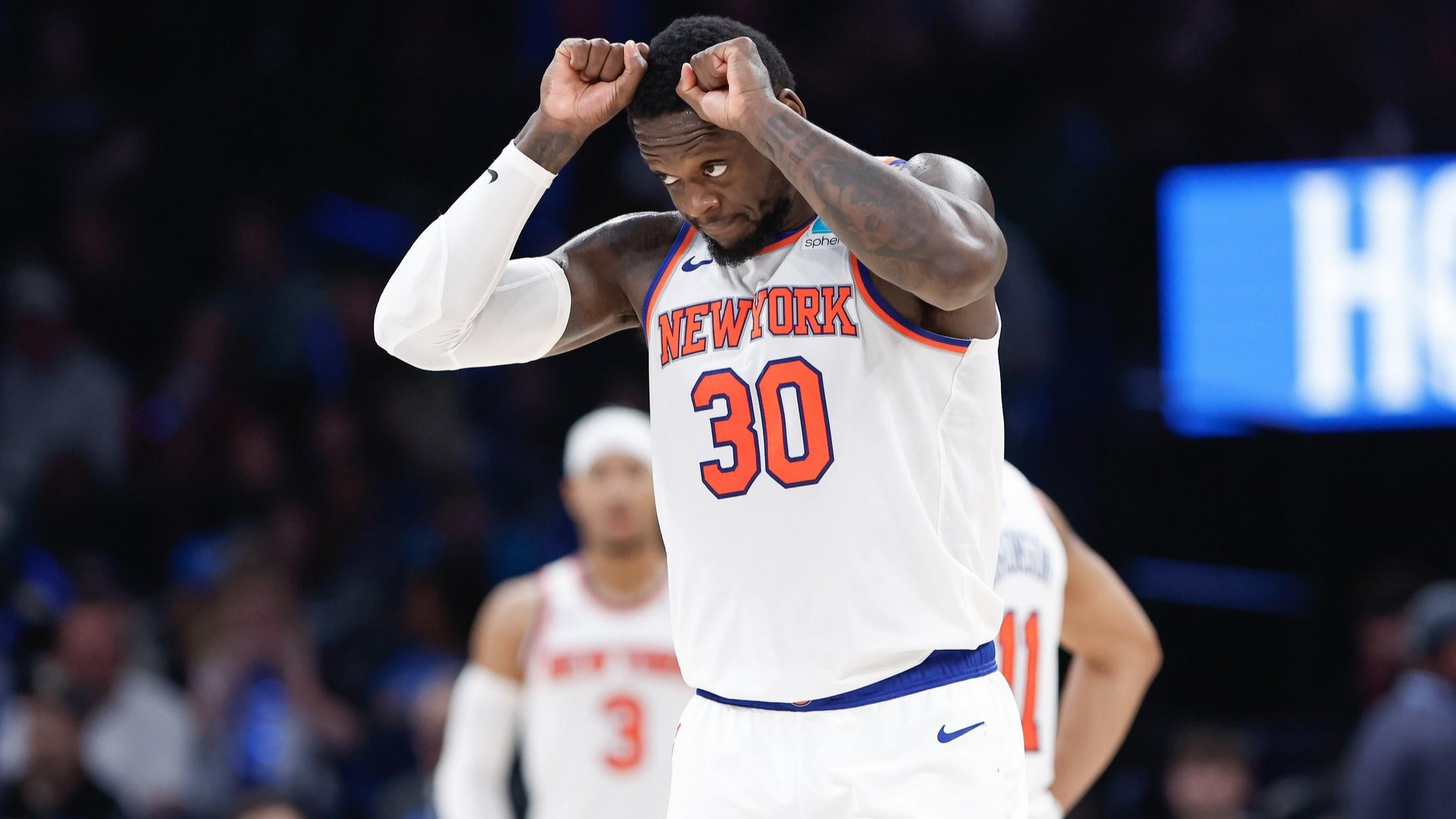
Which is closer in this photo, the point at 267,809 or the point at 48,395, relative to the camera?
the point at 267,809

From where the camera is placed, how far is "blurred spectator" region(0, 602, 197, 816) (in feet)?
28.0

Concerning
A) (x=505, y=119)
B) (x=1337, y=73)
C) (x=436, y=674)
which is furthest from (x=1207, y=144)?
(x=436, y=674)

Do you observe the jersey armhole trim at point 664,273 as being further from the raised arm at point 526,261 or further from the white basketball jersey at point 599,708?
the white basketball jersey at point 599,708

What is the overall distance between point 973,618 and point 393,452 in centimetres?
715

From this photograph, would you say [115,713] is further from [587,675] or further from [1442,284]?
[1442,284]

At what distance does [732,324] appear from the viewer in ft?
10.8

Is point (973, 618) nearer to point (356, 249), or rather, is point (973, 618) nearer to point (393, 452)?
point (393, 452)

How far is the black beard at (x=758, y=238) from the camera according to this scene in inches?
132

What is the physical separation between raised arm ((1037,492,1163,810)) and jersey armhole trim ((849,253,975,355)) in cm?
148

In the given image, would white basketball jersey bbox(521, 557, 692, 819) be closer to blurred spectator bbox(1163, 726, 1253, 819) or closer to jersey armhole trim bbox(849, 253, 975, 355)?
blurred spectator bbox(1163, 726, 1253, 819)

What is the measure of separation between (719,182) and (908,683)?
96 cm

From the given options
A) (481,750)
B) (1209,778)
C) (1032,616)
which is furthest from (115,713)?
(1032,616)

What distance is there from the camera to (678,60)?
3.28 m

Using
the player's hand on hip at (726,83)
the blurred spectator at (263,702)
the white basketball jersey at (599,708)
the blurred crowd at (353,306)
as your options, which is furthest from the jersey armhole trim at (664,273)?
the blurred spectator at (263,702)
